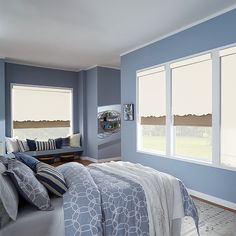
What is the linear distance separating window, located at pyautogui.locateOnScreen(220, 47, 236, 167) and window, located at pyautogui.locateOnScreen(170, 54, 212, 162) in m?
0.24

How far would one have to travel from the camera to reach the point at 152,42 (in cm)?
459

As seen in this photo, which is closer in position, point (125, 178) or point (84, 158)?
point (125, 178)

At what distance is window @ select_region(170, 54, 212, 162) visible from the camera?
11.9 feet

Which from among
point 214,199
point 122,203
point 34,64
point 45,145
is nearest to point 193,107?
point 214,199

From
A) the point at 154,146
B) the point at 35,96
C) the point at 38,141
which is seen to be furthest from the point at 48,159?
the point at 154,146

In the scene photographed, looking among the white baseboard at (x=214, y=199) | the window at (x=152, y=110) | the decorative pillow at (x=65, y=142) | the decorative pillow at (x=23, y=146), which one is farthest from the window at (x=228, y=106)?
the decorative pillow at (x=23, y=146)

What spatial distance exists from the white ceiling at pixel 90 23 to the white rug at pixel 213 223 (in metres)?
2.85

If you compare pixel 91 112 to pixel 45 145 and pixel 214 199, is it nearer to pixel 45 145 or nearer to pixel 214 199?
pixel 45 145

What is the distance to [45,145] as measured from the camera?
6.35m

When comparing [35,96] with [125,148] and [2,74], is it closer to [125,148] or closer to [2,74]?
[2,74]

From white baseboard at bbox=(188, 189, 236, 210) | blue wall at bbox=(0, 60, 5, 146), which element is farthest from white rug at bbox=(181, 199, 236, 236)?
blue wall at bbox=(0, 60, 5, 146)

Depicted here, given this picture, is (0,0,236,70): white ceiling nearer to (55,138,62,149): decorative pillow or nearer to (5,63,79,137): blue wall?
(5,63,79,137): blue wall

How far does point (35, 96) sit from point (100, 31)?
11.3ft

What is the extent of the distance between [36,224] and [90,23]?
313 cm
